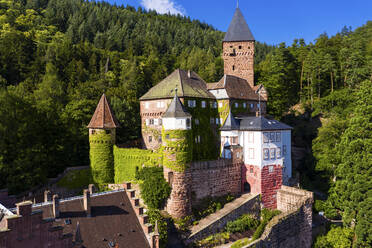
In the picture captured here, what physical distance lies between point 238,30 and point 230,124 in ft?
63.5

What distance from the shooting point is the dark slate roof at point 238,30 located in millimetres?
44375

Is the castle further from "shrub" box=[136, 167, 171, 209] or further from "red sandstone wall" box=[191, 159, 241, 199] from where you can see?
"shrub" box=[136, 167, 171, 209]

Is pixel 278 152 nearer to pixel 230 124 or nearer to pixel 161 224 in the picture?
pixel 230 124

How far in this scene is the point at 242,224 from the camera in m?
27.2

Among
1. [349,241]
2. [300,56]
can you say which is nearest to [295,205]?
[349,241]

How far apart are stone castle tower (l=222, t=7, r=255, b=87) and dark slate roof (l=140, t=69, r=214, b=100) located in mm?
9263

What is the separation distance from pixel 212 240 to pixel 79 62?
46795 millimetres

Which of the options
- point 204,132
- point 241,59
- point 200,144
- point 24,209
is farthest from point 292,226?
point 241,59

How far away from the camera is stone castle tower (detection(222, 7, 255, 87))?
4431 cm

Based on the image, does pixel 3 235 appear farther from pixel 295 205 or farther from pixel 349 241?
pixel 349 241

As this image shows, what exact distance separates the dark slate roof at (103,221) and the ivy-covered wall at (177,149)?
680 cm

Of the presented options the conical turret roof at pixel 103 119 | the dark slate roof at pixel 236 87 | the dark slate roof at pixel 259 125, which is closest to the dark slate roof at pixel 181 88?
the dark slate roof at pixel 236 87

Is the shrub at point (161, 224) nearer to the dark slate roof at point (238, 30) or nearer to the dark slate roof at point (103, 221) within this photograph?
the dark slate roof at point (103, 221)

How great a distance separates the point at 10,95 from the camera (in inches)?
1267
